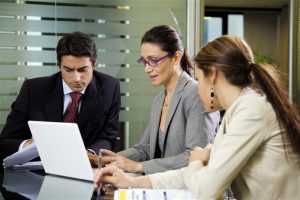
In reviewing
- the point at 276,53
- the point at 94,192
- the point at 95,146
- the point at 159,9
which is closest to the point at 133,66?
the point at 159,9

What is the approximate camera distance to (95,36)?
13.2 ft

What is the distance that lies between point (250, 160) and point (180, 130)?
0.80 metres

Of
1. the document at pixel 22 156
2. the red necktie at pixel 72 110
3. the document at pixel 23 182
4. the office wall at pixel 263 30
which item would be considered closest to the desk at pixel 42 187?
the document at pixel 23 182

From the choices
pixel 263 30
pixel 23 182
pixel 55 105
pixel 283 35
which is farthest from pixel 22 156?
pixel 263 30

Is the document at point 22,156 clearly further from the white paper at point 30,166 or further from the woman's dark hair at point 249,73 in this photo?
the woman's dark hair at point 249,73

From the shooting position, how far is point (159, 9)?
4168mm

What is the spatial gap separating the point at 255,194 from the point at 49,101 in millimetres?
1752

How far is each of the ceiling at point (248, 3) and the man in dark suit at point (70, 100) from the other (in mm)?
5985

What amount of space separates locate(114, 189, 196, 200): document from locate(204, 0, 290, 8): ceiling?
7294 mm

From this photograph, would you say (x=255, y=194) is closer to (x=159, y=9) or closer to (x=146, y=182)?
(x=146, y=182)

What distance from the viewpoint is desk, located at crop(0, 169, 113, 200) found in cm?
180

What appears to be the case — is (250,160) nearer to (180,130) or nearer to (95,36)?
(180,130)

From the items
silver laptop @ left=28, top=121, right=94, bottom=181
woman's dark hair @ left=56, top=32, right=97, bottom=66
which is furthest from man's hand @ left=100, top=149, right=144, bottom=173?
woman's dark hair @ left=56, top=32, right=97, bottom=66

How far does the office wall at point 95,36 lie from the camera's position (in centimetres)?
392
